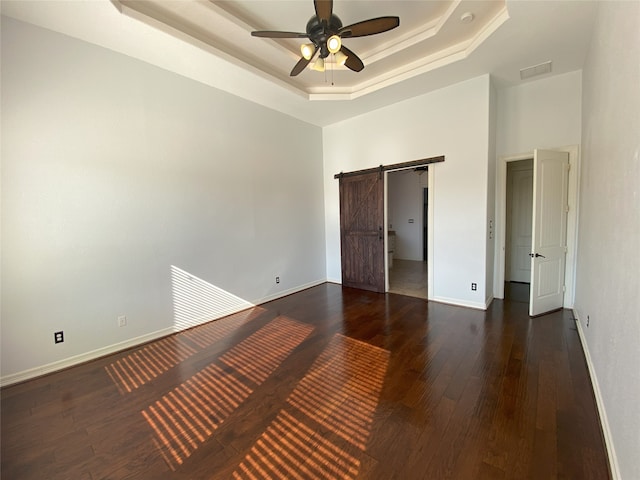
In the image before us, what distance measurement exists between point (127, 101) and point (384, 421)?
4061 mm

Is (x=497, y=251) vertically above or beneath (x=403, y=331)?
above

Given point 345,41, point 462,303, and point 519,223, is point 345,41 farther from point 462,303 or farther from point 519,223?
point 519,223

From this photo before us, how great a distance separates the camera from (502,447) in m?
1.60

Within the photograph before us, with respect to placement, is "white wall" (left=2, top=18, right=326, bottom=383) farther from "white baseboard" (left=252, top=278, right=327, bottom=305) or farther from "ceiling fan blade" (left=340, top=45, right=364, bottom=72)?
"ceiling fan blade" (left=340, top=45, right=364, bottom=72)

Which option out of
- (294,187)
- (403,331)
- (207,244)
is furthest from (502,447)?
(294,187)

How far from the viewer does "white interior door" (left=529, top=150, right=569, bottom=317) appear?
3.40 m

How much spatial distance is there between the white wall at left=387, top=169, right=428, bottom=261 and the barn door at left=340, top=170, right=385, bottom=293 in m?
3.23

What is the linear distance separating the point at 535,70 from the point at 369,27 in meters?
2.70

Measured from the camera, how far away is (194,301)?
3.59 metres

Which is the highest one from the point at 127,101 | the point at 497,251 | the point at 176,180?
the point at 127,101

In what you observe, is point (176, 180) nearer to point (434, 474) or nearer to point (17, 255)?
point (17, 255)

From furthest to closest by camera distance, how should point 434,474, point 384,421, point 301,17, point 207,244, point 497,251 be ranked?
point 497,251
point 207,244
point 301,17
point 384,421
point 434,474

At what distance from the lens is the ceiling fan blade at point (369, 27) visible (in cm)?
223

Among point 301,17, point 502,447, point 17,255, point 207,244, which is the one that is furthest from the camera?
point 207,244
